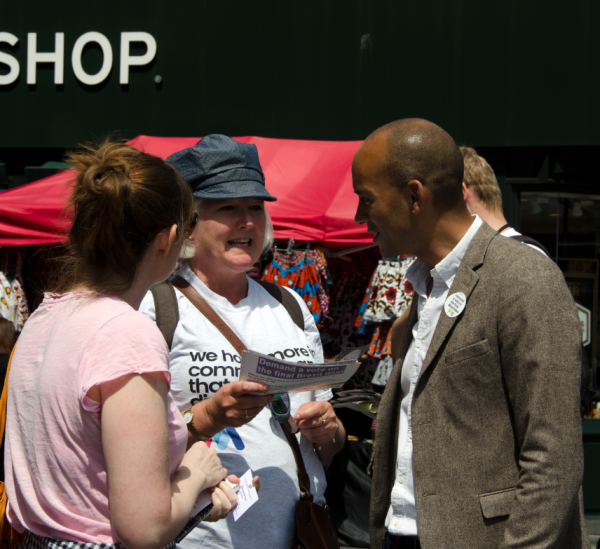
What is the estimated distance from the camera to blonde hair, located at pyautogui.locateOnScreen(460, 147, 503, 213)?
2975 millimetres

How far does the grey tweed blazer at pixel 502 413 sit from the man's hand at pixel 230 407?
0.46 metres

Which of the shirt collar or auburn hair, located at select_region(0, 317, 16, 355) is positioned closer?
the shirt collar

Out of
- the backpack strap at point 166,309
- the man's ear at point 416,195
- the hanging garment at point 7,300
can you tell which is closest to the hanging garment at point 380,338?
the backpack strap at point 166,309

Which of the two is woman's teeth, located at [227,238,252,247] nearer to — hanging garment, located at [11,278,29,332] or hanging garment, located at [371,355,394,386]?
hanging garment, located at [371,355,394,386]

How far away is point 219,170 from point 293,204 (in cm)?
248

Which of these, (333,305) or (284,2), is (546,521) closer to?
(333,305)

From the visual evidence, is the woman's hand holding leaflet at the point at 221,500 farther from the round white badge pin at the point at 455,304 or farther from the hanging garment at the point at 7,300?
the hanging garment at the point at 7,300

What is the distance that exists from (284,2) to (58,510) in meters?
6.00

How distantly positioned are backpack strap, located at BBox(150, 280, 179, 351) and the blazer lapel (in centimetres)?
90

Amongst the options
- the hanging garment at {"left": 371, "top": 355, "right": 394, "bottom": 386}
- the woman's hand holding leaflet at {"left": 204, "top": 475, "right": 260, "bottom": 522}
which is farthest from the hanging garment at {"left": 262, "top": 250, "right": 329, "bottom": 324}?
the woman's hand holding leaflet at {"left": 204, "top": 475, "right": 260, "bottom": 522}

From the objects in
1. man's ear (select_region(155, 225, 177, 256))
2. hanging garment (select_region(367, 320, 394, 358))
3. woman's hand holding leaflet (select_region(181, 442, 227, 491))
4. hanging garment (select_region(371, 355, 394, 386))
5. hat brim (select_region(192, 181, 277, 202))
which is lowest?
hanging garment (select_region(371, 355, 394, 386))

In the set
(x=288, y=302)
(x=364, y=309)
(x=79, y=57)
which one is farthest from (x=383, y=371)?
(x=79, y=57)

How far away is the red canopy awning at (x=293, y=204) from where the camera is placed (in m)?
4.54

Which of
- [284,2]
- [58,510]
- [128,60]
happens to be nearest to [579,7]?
[284,2]
